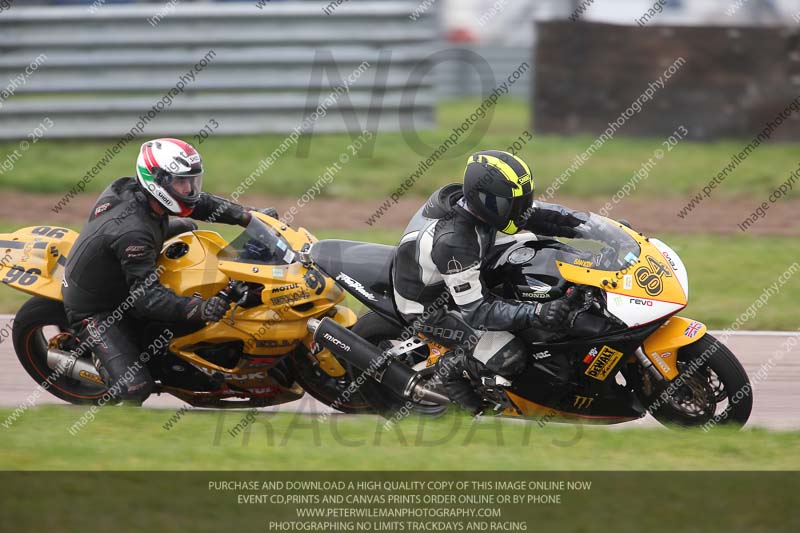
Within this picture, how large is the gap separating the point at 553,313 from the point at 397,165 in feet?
27.5

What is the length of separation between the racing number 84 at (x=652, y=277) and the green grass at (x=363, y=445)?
2.61ft

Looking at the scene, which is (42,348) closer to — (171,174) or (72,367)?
(72,367)

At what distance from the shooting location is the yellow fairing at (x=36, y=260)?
6480 millimetres

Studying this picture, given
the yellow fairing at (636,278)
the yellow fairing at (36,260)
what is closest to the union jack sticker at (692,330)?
the yellow fairing at (636,278)

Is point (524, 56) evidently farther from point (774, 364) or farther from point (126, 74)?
point (774, 364)

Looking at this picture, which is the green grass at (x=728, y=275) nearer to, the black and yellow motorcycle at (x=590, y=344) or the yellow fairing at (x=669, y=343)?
the black and yellow motorcycle at (x=590, y=344)

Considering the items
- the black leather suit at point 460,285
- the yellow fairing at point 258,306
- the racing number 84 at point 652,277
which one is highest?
the racing number 84 at point 652,277

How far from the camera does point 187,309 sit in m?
5.98

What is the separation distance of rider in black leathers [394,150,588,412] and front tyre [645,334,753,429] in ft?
2.47

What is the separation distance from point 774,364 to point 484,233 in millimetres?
3055

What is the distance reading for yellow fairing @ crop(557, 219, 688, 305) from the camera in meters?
5.53

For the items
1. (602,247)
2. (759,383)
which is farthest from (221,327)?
(759,383)
